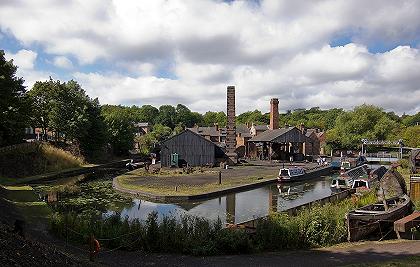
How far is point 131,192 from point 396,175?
1913 centimetres

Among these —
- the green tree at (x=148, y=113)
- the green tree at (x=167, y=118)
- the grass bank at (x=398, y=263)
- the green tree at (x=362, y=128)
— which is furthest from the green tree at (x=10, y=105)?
the green tree at (x=148, y=113)

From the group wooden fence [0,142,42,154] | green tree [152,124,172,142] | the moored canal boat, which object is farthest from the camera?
green tree [152,124,172,142]

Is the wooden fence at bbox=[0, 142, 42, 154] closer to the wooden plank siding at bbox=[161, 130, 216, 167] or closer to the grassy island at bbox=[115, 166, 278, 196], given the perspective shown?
the grassy island at bbox=[115, 166, 278, 196]

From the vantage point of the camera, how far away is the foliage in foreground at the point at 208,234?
13367 millimetres

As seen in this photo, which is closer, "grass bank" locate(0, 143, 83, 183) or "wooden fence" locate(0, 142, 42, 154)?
"grass bank" locate(0, 143, 83, 183)

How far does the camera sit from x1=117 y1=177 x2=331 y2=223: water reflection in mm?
23203

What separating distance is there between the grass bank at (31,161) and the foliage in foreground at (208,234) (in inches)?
938

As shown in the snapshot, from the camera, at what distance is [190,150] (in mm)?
51156

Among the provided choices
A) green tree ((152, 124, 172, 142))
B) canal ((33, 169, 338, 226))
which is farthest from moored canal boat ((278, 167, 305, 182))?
green tree ((152, 124, 172, 142))

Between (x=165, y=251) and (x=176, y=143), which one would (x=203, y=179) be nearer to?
(x=176, y=143)

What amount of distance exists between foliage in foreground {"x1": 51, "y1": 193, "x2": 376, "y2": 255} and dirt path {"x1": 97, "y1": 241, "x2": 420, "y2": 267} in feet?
1.70

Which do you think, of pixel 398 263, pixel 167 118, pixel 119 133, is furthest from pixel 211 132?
pixel 398 263

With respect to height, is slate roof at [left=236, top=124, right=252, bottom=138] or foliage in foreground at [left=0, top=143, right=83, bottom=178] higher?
slate roof at [left=236, top=124, right=252, bottom=138]

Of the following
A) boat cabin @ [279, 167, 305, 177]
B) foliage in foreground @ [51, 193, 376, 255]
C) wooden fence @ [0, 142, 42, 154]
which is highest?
wooden fence @ [0, 142, 42, 154]
